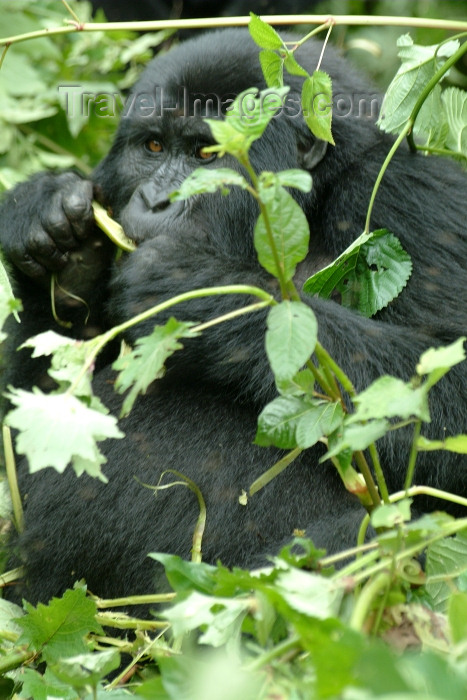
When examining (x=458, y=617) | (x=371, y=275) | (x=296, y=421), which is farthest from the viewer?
(x=371, y=275)

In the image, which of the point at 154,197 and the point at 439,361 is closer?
the point at 439,361

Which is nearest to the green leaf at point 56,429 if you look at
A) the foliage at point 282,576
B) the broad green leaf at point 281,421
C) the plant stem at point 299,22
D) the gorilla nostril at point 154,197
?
the foliage at point 282,576

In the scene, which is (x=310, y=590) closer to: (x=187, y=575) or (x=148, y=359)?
(x=187, y=575)

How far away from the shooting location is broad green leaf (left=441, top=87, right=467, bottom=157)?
2369mm

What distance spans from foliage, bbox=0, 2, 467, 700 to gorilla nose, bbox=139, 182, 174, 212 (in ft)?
2.96

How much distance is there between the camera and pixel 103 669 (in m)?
1.26

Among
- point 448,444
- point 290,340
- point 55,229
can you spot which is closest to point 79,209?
point 55,229

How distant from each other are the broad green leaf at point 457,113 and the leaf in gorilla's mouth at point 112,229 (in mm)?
895

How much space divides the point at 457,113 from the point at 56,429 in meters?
1.68

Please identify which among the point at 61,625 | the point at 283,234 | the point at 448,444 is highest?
the point at 283,234

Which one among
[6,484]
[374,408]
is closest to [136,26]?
[6,484]

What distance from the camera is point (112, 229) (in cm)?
230

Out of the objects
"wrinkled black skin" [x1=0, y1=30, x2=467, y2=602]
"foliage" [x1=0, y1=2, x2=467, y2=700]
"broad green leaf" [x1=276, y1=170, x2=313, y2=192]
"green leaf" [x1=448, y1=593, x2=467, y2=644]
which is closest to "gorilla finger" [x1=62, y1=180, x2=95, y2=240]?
"wrinkled black skin" [x1=0, y1=30, x2=467, y2=602]

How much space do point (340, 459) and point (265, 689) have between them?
0.43 m
